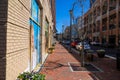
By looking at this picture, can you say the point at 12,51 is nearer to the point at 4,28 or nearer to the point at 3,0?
the point at 4,28

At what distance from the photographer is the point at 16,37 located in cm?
518

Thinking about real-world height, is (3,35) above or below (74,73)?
above

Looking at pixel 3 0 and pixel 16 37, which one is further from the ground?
pixel 3 0

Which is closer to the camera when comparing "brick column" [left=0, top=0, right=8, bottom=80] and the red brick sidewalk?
"brick column" [left=0, top=0, right=8, bottom=80]

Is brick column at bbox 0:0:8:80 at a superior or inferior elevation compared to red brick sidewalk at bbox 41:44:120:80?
superior

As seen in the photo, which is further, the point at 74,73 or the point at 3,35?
the point at 74,73

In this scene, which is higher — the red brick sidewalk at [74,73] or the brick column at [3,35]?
the brick column at [3,35]

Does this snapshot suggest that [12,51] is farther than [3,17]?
Yes

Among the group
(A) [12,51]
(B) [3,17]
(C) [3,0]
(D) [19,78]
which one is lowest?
(D) [19,78]

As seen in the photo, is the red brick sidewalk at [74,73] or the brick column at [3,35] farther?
the red brick sidewalk at [74,73]

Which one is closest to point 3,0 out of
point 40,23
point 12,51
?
point 12,51

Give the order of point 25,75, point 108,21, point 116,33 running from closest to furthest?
1. point 25,75
2. point 116,33
3. point 108,21

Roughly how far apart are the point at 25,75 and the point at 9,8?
5.57 feet

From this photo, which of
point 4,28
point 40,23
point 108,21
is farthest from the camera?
point 108,21
